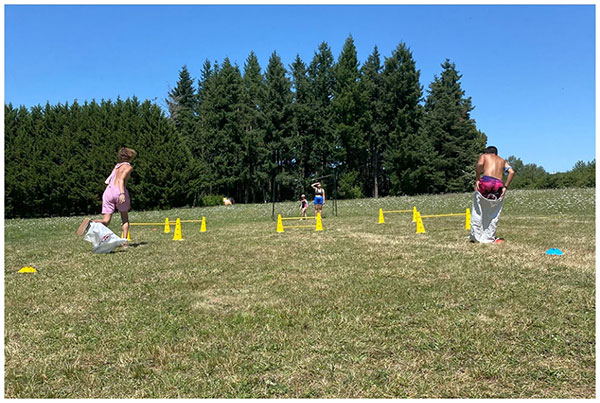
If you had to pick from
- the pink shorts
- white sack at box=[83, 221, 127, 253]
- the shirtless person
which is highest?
the shirtless person

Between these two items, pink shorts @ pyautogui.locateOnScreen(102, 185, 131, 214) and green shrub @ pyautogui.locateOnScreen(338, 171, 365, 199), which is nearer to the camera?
pink shorts @ pyautogui.locateOnScreen(102, 185, 131, 214)

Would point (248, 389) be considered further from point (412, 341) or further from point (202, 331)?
point (412, 341)

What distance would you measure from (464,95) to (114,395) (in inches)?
2252

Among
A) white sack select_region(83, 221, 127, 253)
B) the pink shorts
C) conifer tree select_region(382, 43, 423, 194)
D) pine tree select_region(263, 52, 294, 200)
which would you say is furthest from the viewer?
conifer tree select_region(382, 43, 423, 194)

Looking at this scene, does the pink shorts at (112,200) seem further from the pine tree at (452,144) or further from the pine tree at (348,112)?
the pine tree at (452,144)

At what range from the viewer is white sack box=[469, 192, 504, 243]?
8445 mm

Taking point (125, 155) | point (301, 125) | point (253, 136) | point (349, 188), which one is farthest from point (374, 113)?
point (125, 155)

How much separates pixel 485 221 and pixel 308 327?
5.95 metres

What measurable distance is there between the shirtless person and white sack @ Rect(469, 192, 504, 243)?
0.13 metres

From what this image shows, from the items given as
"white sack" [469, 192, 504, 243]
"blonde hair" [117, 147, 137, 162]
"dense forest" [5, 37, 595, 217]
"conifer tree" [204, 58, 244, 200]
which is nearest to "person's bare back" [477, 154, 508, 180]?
"white sack" [469, 192, 504, 243]

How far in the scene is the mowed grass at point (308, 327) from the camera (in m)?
2.71

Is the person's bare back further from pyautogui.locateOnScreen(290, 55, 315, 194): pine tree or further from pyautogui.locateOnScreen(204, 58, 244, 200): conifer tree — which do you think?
pyautogui.locateOnScreen(204, 58, 244, 200): conifer tree

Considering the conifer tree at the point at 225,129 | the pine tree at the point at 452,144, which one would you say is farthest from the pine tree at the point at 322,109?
the pine tree at the point at 452,144

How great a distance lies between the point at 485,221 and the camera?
8.48 metres
